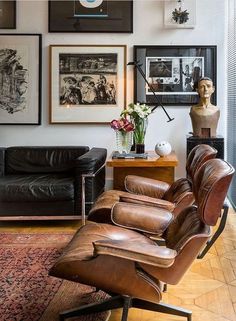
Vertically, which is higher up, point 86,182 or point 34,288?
point 86,182

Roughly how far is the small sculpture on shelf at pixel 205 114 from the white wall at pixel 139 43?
0.57 m

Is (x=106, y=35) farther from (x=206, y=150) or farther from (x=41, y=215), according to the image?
(x=206, y=150)

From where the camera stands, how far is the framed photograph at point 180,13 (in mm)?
4637

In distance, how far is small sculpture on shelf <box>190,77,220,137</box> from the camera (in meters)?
4.19

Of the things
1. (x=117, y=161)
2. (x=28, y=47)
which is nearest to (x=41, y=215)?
→ (x=117, y=161)

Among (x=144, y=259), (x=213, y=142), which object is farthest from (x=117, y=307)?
(x=213, y=142)

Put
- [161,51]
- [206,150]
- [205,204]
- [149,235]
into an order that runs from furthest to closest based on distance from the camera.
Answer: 1. [161,51]
2. [206,150]
3. [149,235]
4. [205,204]

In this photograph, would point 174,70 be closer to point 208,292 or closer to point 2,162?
point 2,162

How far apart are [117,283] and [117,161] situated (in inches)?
80.2

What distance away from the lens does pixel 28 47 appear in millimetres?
4762

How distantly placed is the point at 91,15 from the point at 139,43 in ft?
2.14

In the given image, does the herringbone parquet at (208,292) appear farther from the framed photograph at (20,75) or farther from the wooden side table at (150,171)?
the framed photograph at (20,75)

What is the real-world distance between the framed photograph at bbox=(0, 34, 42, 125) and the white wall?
0.08m

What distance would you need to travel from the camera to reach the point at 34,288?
252cm
